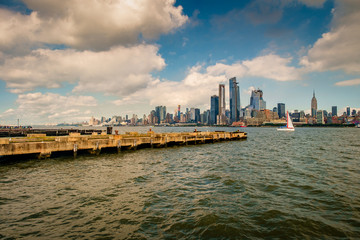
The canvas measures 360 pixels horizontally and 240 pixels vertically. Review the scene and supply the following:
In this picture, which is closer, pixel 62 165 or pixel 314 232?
pixel 314 232

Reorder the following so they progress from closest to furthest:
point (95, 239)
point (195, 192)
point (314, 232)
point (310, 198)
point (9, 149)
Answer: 1. point (95, 239)
2. point (314, 232)
3. point (310, 198)
4. point (195, 192)
5. point (9, 149)

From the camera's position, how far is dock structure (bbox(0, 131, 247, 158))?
882 inches

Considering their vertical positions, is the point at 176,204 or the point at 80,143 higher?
the point at 80,143

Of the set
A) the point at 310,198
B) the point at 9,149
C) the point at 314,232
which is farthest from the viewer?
the point at 9,149

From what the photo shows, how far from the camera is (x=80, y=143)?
27938 millimetres

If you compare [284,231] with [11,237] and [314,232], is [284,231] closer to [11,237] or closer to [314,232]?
[314,232]

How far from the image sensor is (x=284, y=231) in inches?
Answer: 349

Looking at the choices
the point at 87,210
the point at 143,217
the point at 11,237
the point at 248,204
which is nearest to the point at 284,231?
the point at 248,204

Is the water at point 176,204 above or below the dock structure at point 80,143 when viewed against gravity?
below

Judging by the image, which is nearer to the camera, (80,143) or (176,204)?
(176,204)

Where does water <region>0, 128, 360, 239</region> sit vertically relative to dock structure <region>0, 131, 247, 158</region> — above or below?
below

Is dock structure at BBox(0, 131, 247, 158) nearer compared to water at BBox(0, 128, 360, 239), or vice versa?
water at BBox(0, 128, 360, 239)

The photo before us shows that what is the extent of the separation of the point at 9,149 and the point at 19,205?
46.4 ft

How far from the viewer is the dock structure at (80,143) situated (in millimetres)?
22409
